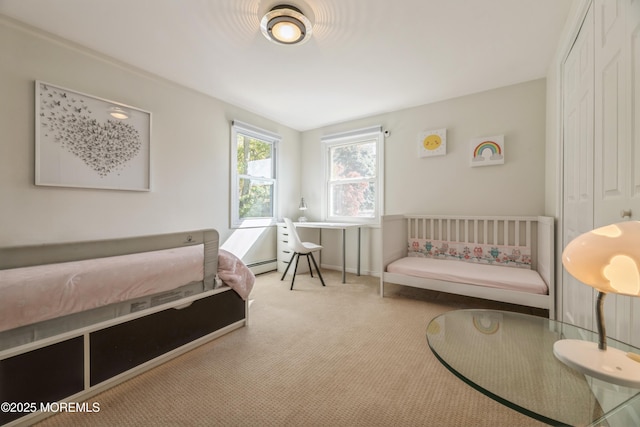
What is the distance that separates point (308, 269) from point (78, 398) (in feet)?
9.15

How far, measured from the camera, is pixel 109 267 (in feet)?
4.49

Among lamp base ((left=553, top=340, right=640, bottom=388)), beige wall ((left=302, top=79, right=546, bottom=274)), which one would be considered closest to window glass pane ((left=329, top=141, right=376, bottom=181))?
beige wall ((left=302, top=79, right=546, bottom=274))

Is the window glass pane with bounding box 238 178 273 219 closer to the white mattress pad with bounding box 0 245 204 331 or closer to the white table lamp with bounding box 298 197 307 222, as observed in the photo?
the white table lamp with bounding box 298 197 307 222

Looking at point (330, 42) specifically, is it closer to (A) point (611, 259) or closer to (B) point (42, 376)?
(A) point (611, 259)

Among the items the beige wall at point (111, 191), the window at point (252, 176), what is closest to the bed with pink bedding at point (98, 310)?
the beige wall at point (111, 191)

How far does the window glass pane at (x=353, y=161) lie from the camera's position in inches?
148

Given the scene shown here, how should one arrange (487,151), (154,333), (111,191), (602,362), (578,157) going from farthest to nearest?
(487,151) → (111,191) → (578,157) → (154,333) → (602,362)

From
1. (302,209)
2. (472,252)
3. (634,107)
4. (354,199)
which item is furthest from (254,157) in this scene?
(634,107)

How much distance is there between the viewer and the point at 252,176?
362 centimetres

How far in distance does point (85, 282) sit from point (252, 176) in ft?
8.24

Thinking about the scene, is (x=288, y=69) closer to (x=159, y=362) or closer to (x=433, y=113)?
(x=433, y=113)

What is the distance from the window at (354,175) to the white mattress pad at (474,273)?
109cm

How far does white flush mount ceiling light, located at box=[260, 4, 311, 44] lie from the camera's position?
1.67 meters

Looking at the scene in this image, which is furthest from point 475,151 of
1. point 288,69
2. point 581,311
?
point 288,69
